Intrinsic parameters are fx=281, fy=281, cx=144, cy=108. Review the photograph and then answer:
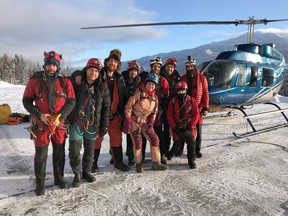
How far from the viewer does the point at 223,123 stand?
28.1 feet

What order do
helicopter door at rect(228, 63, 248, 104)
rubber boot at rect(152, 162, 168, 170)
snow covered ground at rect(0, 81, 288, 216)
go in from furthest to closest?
helicopter door at rect(228, 63, 248, 104), rubber boot at rect(152, 162, 168, 170), snow covered ground at rect(0, 81, 288, 216)

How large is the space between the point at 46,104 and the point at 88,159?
1.02m

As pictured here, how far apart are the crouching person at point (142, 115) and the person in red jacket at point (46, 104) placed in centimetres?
97

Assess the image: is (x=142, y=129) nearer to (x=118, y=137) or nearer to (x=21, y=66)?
(x=118, y=137)

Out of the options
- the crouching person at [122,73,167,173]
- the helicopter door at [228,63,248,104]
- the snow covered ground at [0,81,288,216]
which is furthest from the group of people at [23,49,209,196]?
the helicopter door at [228,63,248,104]

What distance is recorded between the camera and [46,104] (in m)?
3.51

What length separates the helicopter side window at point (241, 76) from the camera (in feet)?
24.8

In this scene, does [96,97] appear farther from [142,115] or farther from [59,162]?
[59,162]

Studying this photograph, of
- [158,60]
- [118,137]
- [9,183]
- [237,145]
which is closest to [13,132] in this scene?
[9,183]

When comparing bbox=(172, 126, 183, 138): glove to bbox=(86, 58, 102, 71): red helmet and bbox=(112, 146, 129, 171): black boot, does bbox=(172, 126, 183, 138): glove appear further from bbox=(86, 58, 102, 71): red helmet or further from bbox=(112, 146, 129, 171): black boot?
bbox=(86, 58, 102, 71): red helmet

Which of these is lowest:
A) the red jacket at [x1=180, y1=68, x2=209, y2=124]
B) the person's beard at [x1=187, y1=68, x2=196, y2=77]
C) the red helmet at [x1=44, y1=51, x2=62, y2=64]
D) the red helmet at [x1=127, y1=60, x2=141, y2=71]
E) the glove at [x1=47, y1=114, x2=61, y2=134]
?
the glove at [x1=47, y1=114, x2=61, y2=134]

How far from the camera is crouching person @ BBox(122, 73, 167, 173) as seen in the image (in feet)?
14.0

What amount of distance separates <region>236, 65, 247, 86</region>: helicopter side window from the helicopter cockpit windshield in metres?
0.24

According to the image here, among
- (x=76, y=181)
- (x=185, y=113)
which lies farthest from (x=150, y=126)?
(x=76, y=181)
